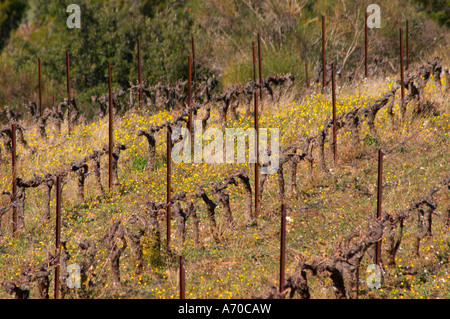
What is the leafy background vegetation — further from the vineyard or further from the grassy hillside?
the grassy hillside

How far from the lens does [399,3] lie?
2219 cm

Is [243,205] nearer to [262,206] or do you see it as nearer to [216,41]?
[262,206]

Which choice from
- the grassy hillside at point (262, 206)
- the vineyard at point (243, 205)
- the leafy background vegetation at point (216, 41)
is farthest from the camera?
the leafy background vegetation at point (216, 41)

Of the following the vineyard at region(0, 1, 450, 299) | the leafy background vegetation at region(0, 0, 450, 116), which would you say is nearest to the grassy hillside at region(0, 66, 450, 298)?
→ the vineyard at region(0, 1, 450, 299)

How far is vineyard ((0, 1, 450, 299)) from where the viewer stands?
24.2 feet

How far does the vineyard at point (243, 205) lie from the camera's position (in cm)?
739

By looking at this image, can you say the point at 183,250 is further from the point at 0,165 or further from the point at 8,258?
the point at 0,165

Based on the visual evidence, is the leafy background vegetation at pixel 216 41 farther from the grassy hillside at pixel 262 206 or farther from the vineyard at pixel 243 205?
the grassy hillside at pixel 262 206

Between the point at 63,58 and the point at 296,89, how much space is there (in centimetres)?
785

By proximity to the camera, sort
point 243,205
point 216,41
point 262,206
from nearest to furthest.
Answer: point 262,206, point 243,205, point 216,41

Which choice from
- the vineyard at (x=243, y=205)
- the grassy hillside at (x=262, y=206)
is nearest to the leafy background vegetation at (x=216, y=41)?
the vineyard at (x=243, y=205)

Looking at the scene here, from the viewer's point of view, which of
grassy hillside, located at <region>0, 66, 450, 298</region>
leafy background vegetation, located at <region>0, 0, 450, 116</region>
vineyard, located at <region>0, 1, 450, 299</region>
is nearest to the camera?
vineyard, located at <region>0, 1, 450, 299</region>

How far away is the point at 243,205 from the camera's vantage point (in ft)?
33.4

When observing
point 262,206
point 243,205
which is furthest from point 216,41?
point 262,206
